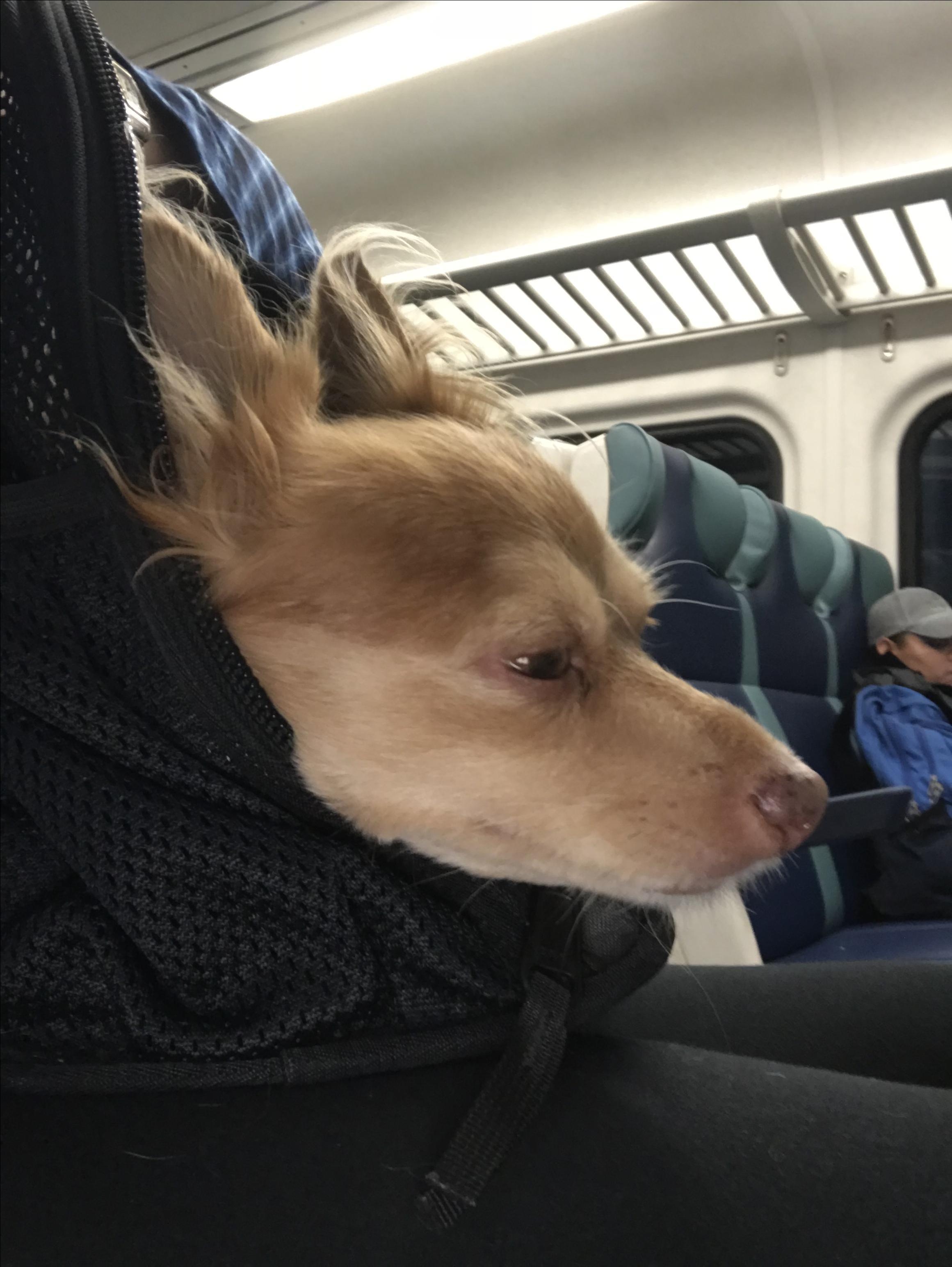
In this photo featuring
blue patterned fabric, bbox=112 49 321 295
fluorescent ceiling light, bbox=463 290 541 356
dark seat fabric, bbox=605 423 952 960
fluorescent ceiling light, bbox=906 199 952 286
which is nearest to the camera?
blue patterned fabric, bbox=112 49 321 295

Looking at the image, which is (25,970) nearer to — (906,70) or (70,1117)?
(70,1117)

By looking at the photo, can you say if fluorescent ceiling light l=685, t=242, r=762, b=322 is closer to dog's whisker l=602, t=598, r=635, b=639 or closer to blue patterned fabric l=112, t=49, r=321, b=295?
blue patterned fabric l=112, t=49, r=321, b=295

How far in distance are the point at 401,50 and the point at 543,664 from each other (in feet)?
5.95

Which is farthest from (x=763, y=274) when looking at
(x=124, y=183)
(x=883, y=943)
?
(x=124, y=183)

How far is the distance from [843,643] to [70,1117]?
1674 mm

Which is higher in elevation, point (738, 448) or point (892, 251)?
point (892, 251)

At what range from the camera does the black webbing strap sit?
0.50 meters

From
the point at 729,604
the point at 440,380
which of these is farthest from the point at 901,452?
the point at 440,380

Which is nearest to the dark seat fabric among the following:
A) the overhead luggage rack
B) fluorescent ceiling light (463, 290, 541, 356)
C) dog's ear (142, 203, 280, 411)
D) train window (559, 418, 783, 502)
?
train window (559, 418, 783, 502)

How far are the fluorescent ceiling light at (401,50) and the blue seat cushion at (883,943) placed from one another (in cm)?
171

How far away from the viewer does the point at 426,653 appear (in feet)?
1.82

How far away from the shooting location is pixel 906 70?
171 cm

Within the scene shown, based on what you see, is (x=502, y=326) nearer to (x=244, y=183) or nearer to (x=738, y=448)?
(x=738, y=448)

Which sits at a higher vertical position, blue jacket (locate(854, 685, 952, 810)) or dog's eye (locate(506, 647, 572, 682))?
dog's eye (locate(506, 647, 572, 682))
